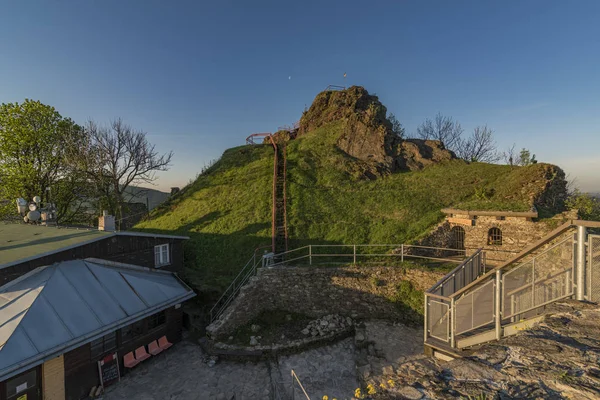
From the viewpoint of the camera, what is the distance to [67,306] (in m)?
10.6

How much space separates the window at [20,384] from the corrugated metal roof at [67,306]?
1.21 m

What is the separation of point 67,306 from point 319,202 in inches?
632

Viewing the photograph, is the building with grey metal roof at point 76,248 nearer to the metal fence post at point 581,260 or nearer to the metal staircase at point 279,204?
the metal staircase at point 279,204

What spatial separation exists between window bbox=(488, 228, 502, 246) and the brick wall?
20894 mm

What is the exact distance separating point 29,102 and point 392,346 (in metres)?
33.9

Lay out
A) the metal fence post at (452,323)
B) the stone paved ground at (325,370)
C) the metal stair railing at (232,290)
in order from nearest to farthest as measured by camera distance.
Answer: the metal fence post at (452,323)
the stone paved ground at (325,370)
the metal stair railing at (232,290)

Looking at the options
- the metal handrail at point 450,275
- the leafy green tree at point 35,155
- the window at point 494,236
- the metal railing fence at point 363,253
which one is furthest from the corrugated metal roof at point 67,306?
the window at point 494,236

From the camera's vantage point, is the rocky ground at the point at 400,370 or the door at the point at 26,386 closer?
the rocky ground at the point at 400,370

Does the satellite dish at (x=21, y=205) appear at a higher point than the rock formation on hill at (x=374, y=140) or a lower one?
lower

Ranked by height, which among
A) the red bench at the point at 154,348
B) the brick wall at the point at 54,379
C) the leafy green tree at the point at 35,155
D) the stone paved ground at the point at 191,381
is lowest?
the stone paved ground at the point at 191,381

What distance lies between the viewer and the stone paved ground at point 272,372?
10.6 m

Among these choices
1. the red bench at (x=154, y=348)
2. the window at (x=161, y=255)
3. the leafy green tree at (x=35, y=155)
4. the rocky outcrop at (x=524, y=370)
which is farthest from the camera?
the leafy green tree at (x=35, y=155)

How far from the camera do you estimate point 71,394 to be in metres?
10.3

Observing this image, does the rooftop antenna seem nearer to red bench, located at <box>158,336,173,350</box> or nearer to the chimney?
the chimney
